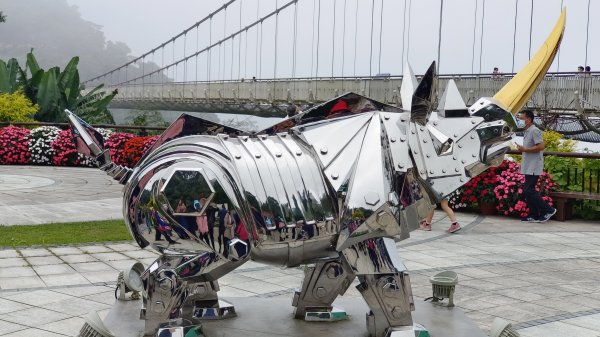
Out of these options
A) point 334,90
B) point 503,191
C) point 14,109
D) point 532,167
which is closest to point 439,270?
point 532,167

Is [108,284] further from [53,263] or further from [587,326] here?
[587,326]

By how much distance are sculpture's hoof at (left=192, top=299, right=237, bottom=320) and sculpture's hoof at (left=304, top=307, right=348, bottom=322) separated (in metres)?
0.41

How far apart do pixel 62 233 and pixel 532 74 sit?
5.91 m

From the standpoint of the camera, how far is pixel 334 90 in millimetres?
28219

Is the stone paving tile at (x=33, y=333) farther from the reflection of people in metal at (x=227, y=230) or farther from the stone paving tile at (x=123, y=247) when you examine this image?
the stone paving tile at (x=123, y=247)


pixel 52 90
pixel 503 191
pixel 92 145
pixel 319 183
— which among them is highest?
pixel 52 90

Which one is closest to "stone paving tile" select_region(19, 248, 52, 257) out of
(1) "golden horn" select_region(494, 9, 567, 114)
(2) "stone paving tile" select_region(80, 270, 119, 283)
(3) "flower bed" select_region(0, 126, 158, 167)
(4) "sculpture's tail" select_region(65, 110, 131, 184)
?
(2) "stone paving tile" select_region(80, 270, 119, 283)

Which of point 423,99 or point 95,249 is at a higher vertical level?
point 423,99

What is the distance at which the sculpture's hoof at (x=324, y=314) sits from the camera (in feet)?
13.2

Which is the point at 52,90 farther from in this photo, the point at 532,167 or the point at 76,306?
the point at 76,306

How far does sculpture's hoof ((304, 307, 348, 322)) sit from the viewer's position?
4.03 metres

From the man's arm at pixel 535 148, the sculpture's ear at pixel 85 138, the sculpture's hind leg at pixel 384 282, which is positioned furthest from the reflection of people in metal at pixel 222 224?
the man's arm at pixel 535 148

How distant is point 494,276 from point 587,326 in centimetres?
157

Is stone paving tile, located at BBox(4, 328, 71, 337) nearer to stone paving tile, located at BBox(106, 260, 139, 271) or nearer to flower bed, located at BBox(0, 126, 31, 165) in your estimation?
stone paving tile, located at BBox(106, 260, 139, 271)
